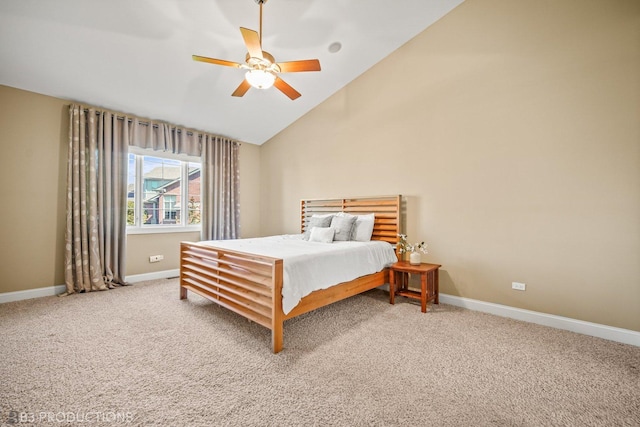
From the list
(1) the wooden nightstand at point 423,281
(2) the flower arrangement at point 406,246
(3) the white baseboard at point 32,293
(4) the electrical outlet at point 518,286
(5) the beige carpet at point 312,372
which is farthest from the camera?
(2) the flower arrangement at point 406,246

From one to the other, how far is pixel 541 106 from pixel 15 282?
6335 millimetres

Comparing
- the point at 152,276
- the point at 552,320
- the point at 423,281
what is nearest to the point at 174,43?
the point at 152,276

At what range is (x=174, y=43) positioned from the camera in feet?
9.89

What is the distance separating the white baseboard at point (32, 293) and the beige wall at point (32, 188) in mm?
52

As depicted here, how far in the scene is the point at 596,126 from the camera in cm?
239

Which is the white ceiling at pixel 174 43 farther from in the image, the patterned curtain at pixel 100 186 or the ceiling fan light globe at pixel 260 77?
the ceiling fan light globe at pixel 260 77

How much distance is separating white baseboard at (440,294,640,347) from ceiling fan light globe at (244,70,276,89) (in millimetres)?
3117

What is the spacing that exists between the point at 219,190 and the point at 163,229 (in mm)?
1158

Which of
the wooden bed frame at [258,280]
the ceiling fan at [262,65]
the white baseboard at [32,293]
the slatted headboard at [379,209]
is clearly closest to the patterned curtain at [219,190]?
the wooden bed frame at [258,280]

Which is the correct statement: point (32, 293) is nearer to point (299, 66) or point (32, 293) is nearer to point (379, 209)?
point (299, 66)

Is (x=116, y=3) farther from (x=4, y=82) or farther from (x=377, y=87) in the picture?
(x=377, y=87)

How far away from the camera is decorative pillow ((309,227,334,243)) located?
139 inches

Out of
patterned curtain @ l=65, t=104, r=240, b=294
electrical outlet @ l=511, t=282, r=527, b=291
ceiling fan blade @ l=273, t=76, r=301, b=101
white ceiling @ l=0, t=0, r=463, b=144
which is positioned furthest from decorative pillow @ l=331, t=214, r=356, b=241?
patterned curtain @ l=65, t=104, r=240, b=294

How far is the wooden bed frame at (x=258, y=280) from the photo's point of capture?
Answer: 2117mm
